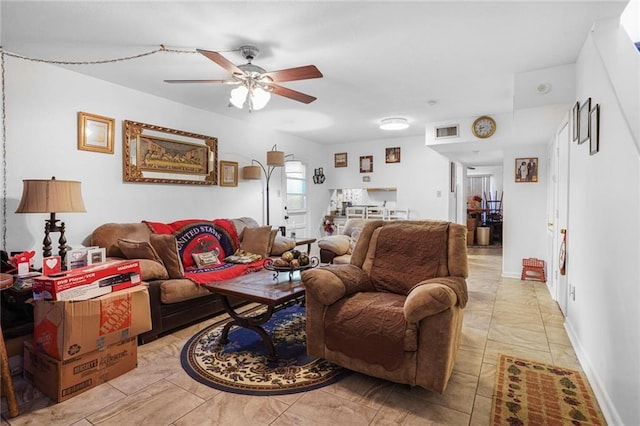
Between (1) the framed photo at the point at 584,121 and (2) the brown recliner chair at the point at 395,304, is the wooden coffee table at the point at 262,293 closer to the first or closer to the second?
(2) the brown recliner chair at the point at 395,304

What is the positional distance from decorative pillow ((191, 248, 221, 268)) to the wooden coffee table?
3.62ft

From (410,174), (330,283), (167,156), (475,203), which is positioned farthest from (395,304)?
(475,203)

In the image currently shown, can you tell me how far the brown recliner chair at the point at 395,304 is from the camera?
6.08 ft

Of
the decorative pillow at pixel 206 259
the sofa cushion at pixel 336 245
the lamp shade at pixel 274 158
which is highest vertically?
the lamp shade at pixel 274 158

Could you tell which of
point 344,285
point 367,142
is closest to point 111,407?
point 344,285

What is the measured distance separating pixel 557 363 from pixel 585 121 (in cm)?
184

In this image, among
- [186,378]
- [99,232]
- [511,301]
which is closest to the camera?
[186,378]

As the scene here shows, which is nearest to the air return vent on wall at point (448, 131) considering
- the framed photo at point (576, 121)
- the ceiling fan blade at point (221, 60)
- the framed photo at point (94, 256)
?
Answer: the framed photo at point (576, 121)

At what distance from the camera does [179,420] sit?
1.78 m

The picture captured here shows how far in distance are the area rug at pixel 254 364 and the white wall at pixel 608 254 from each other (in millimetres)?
1507

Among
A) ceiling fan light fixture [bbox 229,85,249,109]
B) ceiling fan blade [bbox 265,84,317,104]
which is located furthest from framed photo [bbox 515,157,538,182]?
ceiling fan light fixture [bbox 229,85,249,109]

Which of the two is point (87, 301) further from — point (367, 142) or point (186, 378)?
point (367, 142)

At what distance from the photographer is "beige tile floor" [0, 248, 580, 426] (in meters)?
1.78

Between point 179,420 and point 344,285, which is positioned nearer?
point 179,420
